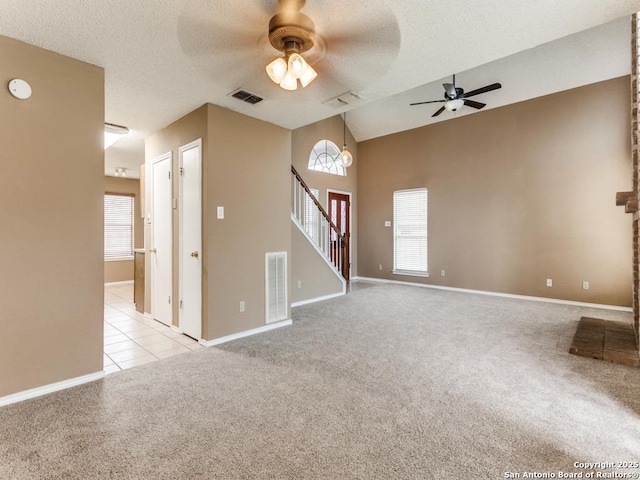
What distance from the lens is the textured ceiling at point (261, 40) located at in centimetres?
197

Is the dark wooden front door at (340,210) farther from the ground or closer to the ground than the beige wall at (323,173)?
closer to the ground

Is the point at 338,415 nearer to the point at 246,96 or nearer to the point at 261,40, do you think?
the point at 261,40

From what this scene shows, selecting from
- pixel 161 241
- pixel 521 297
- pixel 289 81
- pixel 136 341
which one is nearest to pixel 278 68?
pixel 289 81

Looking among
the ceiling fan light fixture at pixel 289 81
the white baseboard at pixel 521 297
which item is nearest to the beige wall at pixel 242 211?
the ceiling fan light fixture at pixel 289 81

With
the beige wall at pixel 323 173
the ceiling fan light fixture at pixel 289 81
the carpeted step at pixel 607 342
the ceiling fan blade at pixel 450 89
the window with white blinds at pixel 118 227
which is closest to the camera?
the ceiling fan light fixture at pixel 289 81

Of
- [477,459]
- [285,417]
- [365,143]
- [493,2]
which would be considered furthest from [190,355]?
[365,143]

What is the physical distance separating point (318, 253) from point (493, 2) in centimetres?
427

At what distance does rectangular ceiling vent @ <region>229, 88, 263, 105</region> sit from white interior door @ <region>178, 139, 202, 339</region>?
0.68m

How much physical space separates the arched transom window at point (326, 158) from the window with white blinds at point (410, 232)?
156 centimetres

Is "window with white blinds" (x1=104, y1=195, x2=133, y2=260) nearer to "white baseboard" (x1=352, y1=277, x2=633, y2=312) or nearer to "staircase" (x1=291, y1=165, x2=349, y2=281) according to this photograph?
"staircase" (x1=291, y1=165, x2=349, y2=281)

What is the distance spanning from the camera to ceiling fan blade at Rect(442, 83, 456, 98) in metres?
4.74

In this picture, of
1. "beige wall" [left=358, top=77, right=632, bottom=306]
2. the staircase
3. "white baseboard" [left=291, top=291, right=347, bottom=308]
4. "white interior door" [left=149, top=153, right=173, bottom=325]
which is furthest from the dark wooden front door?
"white interior door" [left=149, top=153, right=173, bottom=325]

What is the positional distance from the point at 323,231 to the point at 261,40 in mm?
4169

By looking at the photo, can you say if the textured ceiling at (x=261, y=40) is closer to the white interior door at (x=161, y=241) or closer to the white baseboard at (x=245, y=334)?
the white interior door at (x=161, y=241)
